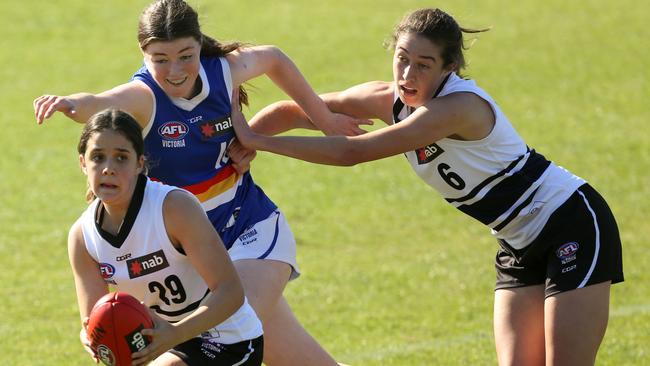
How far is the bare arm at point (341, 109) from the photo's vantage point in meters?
5.43

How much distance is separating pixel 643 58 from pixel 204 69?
496 inches

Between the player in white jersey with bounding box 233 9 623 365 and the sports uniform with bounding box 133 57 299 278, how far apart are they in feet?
0.45

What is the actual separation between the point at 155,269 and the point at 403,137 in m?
1.25

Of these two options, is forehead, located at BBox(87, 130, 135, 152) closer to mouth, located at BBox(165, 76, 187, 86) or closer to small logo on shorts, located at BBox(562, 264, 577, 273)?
mouth, located at BBox(165, 76, 187, 86)

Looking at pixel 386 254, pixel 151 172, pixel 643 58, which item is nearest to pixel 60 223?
pixel 386 254

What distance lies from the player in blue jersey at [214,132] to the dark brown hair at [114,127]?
0.43 meters

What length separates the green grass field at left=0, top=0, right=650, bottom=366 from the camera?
25.9 feet

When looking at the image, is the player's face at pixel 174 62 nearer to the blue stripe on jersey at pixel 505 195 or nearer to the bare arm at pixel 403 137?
the bare arm at pixel 403 137

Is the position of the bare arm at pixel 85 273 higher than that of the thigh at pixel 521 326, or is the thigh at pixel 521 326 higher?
the bare arm at pixel 85 273

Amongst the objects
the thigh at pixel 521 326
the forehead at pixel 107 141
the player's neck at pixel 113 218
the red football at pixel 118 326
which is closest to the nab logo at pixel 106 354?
the red football at pixel 118 326

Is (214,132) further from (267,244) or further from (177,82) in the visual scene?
(267,244)

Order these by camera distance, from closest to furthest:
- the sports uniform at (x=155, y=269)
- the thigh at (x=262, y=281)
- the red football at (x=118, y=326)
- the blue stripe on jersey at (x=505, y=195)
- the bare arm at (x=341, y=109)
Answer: the red football at (x=118, y=326) → the sports uniform at (x=155, y=269) → the thigh at (x=262, y=281) → the blue stripe on jersey at (x=505, y=195) → the bare arm at (x=341, y=109)

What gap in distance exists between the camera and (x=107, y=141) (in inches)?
164

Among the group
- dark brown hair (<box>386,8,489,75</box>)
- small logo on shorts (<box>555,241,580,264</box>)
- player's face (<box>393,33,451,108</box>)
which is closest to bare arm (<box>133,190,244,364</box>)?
player's face (<box>393,33,451,108</box>)
